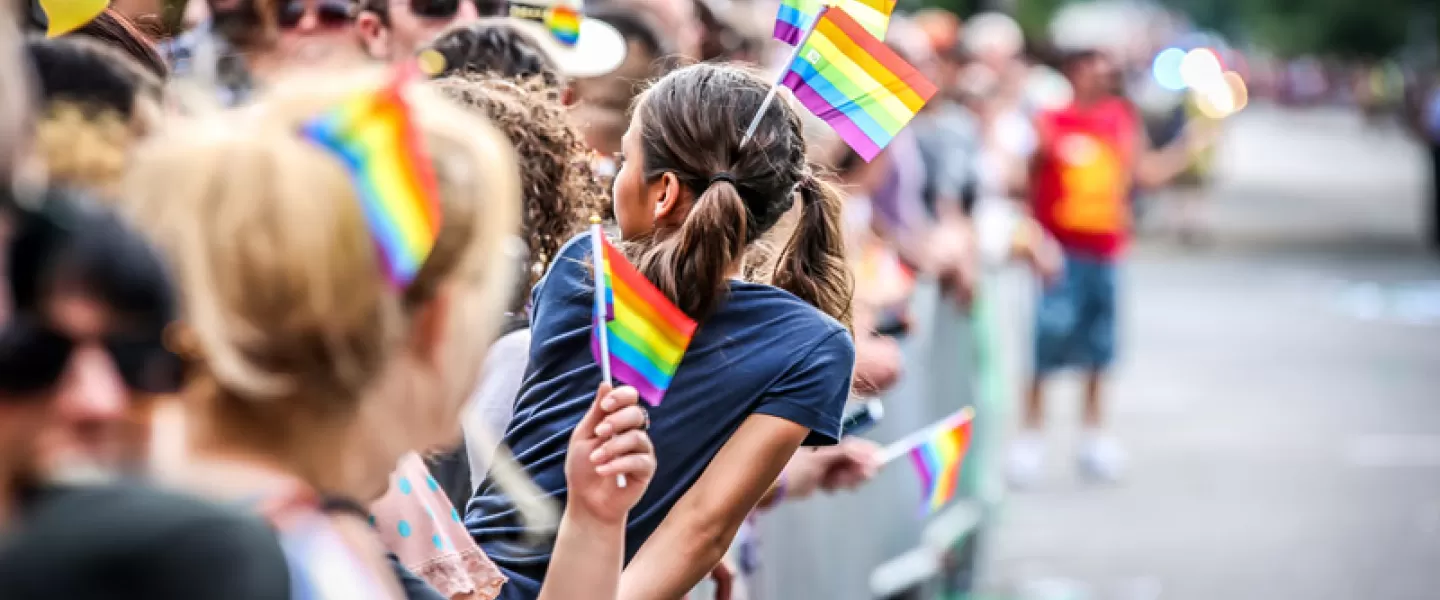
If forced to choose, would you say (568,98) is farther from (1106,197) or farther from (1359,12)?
(1359,12)

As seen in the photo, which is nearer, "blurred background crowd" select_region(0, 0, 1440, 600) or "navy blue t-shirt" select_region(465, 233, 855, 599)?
"navy blue t-shirt" select_region(465, 233, 855, 599)

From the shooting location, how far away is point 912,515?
5.41 m

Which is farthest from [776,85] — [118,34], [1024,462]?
[1024,462]

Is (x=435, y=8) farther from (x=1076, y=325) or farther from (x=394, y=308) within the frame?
(x=1076, y=325)

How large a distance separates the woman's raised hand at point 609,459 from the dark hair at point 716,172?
1.36ft

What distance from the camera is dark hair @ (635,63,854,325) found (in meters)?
2.62

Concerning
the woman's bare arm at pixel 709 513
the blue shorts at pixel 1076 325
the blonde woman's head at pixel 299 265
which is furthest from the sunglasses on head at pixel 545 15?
the blue shorts at pixel 1076 325

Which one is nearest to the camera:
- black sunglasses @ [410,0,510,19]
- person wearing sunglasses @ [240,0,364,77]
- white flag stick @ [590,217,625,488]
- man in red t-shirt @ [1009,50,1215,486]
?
white flag stick @ [590,217,625,488]

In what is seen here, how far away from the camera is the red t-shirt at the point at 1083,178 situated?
9.24 m

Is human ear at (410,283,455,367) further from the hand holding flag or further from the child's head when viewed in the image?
the child's head

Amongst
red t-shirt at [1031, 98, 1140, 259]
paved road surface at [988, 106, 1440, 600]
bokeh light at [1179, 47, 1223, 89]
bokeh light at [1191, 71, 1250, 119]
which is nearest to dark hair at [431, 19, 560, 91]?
paved road surface at [988, 106, 1440, 600]

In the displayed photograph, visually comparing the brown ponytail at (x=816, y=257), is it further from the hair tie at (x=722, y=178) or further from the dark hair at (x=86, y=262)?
the dark hair at (x=86, y=262)

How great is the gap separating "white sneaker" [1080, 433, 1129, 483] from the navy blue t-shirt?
6.42 m

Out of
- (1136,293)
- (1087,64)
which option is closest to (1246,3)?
(1136,293)
